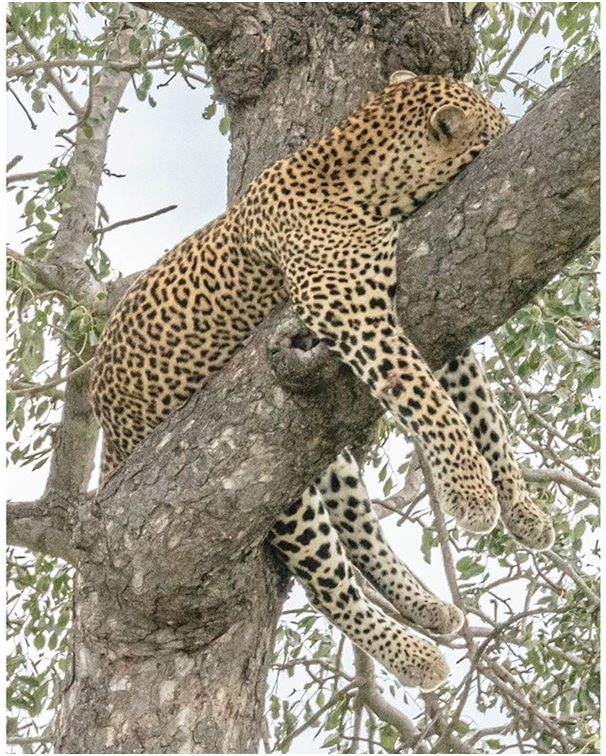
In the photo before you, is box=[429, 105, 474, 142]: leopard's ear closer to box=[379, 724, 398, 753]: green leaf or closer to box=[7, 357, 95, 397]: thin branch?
box=[7, 357, 95, 397]: thin branch

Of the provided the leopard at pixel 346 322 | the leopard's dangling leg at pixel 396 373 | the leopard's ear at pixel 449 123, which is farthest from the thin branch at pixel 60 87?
the leopard's dangling leg at pixel 396 373

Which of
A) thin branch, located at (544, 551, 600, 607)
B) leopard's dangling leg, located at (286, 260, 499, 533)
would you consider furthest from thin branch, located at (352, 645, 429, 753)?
leopard's dangling leg, located at (286, 260, 499, 533)

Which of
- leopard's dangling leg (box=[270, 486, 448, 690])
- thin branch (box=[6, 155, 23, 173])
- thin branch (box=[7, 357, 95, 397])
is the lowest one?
leopard's dangling leg (box=[270, 486, 448, 690])

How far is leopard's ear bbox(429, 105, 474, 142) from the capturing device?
3.79m

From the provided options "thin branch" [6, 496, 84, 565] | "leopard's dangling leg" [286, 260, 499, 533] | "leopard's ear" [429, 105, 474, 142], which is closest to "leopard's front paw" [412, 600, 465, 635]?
"leopard's dangling leg" [286, 260, 499, 533]

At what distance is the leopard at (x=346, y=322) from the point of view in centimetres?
343

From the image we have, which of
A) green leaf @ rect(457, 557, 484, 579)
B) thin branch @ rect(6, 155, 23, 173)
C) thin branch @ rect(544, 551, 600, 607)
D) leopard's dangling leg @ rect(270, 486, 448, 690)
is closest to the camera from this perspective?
leopard's dangling leg @ rect(270, 486, 448, 690)

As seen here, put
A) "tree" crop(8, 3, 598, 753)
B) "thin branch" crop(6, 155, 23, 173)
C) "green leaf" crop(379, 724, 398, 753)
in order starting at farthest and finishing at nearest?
"thin branch" crop(6, 155, 23, 173)
"green leaf" crop(379, 724, 398, 753)
"tree" crop(8, 3, 598, 753)

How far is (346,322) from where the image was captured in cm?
341

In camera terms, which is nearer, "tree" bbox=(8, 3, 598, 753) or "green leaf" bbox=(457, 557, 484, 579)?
"tree" bbox=(8, 3, 598, 753)

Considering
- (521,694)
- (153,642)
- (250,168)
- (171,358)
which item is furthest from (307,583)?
(250,168)

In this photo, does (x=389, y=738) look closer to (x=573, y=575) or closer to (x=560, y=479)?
(x=573, y=575)

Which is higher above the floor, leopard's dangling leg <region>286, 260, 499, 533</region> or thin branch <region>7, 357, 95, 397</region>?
thin branch <region>7, 357, 95, 397</region>

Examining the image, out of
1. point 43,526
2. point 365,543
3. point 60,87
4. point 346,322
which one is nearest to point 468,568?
point 365,543
